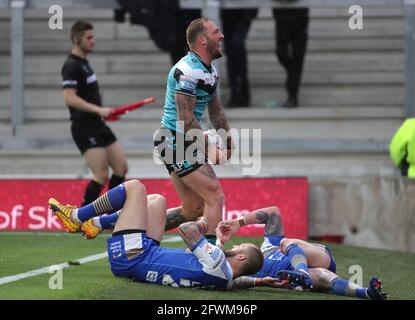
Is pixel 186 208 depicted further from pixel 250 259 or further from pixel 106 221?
pixel 250 259

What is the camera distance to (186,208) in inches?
413

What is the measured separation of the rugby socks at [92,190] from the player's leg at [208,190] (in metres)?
3.65

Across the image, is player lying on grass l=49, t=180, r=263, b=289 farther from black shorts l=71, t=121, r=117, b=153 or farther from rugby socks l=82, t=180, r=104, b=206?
black shorts l=71, t=121, r=117, b=153

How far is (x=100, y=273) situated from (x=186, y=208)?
1238mm

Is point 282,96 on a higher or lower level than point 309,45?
lower

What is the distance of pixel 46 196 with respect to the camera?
14812 millimetres

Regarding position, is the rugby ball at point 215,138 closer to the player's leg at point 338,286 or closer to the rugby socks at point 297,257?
the rugby socks at point 297,257

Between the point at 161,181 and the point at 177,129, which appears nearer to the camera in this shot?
the point at 177,129

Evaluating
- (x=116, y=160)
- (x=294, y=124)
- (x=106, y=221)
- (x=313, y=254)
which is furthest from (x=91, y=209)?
(x=294, y=124)

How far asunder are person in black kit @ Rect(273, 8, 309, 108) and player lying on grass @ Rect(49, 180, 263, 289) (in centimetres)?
821
